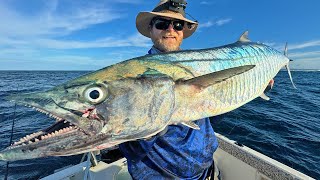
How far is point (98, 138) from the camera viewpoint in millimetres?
1484

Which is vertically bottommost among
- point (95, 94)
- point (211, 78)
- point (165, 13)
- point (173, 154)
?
point (173, 154)

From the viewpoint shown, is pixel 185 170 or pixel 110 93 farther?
pixel 185 170

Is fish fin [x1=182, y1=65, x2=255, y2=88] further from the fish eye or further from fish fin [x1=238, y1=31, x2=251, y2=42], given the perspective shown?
fish fin [x1=238, y1=31, x2=251, y2=42]

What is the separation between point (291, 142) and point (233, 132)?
2130 mm

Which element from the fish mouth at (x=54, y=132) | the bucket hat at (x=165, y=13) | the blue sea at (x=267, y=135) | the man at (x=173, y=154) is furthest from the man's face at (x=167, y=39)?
the blue sea at (x=267, y=135)

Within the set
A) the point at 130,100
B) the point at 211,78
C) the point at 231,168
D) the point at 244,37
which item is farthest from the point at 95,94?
the point at 231,168

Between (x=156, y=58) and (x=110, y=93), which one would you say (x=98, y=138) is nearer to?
(x=110, y=93)

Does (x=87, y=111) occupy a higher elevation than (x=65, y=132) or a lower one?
higher

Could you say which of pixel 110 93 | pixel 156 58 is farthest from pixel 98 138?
pixel 156 58

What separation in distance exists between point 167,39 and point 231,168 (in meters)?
2.39

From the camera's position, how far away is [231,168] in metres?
3.95

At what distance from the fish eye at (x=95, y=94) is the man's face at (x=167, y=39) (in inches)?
57.1

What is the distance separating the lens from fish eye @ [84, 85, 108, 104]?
1.55 metres

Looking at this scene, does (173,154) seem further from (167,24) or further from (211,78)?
(167,24)
